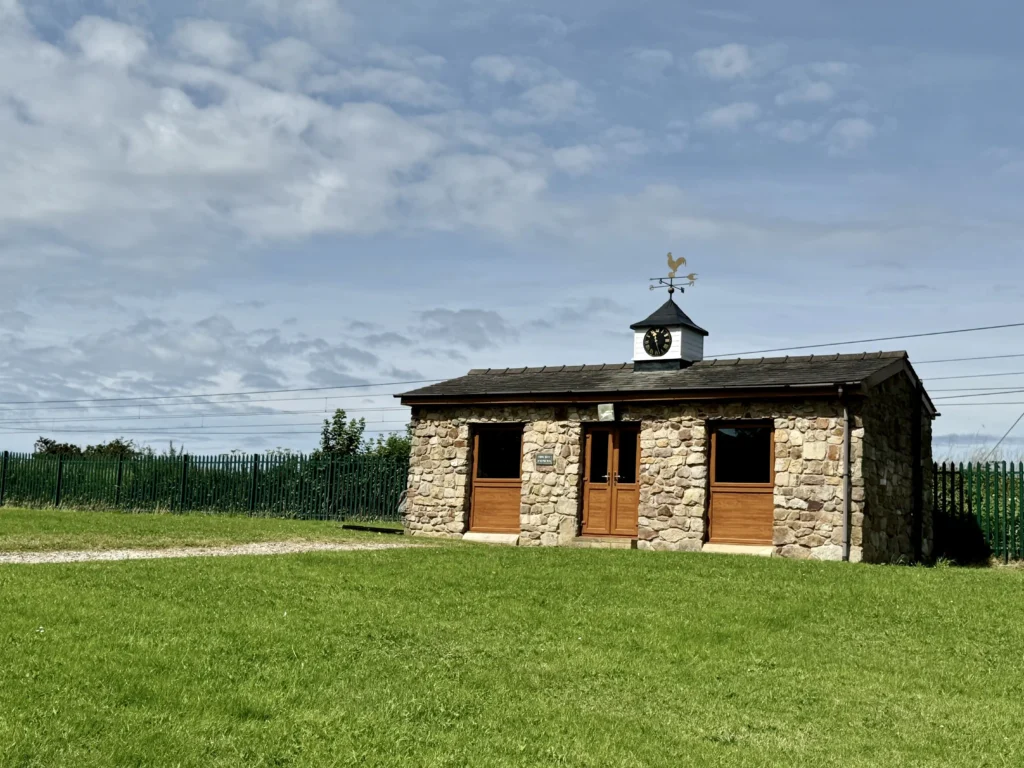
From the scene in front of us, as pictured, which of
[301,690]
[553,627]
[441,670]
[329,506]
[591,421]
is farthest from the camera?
[329,506]

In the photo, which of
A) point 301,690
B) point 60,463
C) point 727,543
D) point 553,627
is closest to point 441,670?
Result: point 301,690

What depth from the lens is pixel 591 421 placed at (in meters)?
20.2

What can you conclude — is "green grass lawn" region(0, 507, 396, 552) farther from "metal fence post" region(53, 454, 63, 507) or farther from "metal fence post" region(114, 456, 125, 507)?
"metal fence post" region(53, 454, 63, 507)

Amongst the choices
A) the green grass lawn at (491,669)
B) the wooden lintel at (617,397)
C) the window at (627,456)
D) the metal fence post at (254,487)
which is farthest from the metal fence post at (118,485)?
the green grass lawn at (491,669)

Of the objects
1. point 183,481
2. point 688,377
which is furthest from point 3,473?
point 688,377

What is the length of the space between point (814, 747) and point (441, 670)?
289 cm

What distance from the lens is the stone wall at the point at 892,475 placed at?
59.3ft

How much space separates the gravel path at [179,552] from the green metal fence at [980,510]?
11.4 m

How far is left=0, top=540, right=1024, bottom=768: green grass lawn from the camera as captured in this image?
21.5 ft

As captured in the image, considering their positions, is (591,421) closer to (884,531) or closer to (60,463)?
(884,531)

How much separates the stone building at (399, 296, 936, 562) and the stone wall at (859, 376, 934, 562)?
5cm

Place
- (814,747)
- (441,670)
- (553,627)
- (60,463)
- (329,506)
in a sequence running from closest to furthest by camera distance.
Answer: (814,747) → (441,670) → (553,627) → (329,506) → (60,463)

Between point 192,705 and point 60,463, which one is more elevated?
point 60,463

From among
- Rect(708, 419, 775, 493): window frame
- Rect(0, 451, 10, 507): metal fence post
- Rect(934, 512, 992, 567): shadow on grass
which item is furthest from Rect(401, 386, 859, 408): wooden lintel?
Rect(0, 451, 10, 507): metal fence post
